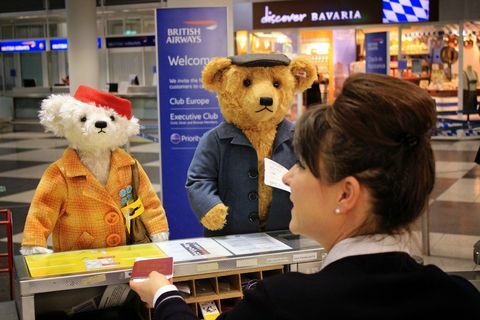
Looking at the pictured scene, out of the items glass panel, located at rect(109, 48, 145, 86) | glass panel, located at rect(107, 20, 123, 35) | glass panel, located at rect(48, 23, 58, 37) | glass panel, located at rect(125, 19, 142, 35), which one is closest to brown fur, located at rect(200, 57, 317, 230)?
glass panel, located at rect(109, 48, 145, 86)

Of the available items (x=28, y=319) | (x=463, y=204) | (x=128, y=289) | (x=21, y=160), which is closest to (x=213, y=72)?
(x=128, y=289)

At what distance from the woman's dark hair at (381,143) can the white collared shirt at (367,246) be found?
0.07 feet

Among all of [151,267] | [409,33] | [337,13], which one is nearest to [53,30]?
[337,13]

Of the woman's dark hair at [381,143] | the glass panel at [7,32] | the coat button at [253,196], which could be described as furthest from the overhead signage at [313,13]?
the woman's dark hair at [381,143]

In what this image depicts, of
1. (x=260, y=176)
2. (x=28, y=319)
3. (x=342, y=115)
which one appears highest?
(x=342, y=115)

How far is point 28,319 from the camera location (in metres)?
1.99

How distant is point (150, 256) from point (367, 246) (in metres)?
1.10

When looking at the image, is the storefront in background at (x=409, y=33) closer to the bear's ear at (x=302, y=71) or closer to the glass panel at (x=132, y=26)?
the glass panel at (x=132, y=26)

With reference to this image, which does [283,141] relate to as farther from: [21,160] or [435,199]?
[21,160]

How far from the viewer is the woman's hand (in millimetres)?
1695

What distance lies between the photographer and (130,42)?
19391 millimetres

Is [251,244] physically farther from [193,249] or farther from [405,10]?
[405,10]

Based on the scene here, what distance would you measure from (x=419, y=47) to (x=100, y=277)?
1353cm

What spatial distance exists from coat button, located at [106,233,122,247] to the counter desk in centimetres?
44
